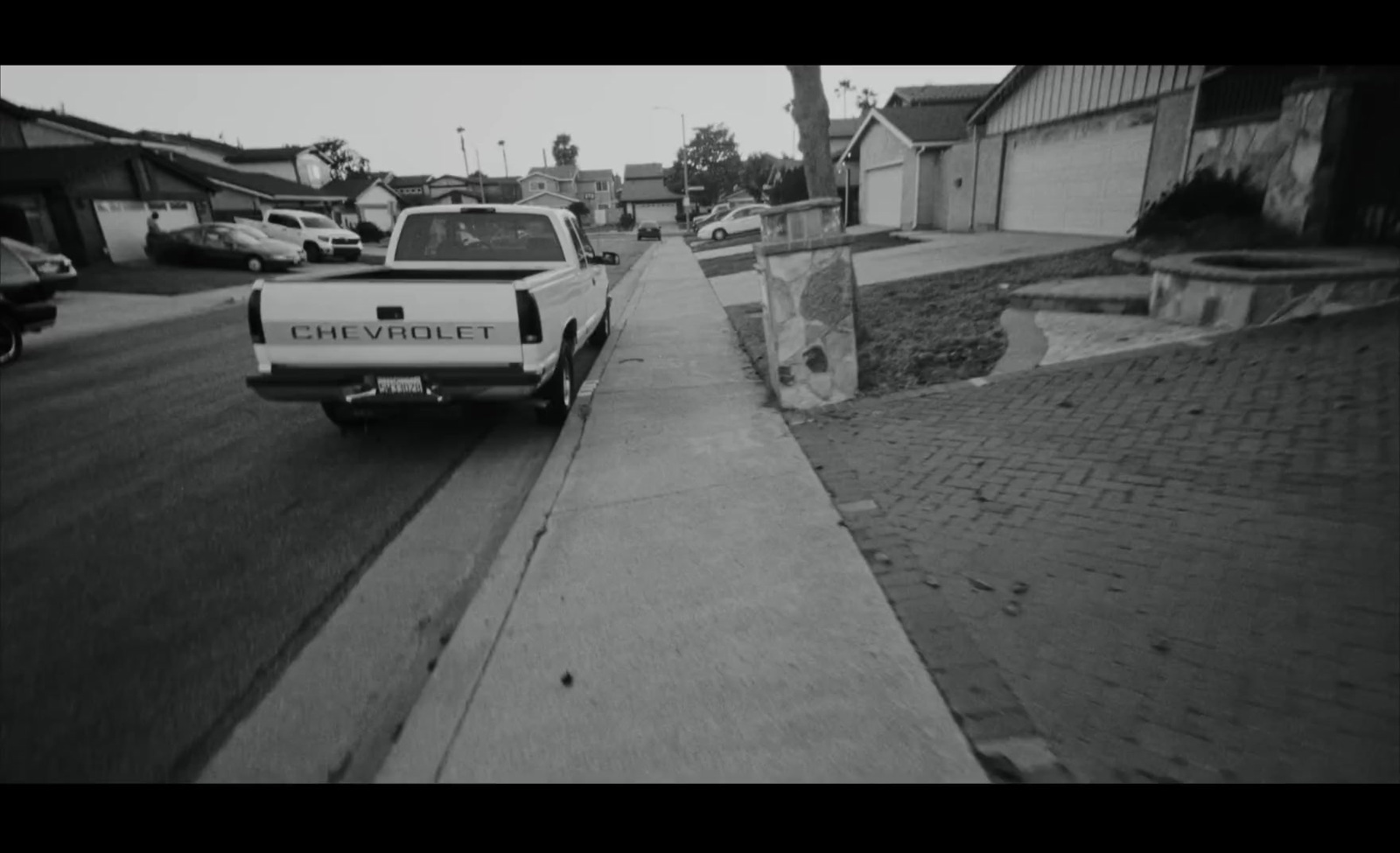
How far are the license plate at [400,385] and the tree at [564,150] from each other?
438 feet

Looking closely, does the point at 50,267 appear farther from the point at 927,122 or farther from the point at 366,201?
the point at 366,201

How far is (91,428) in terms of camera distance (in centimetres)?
584

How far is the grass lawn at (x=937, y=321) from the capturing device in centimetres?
611

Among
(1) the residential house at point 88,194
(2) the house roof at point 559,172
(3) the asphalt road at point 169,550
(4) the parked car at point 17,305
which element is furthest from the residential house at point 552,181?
(3) the asphalt road at point 169,550

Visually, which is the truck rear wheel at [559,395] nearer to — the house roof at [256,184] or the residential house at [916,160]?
the residential house at [916,160]

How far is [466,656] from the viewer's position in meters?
2.59

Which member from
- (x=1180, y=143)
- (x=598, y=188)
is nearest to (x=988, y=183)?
(x=1180, y=143)

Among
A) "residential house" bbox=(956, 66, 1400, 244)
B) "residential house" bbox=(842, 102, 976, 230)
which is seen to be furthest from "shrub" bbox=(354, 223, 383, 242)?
"residential house" bbox=(956, 66, 1400, 244)

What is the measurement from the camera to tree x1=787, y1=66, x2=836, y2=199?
27.0 feet

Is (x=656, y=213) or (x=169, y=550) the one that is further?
(x=656, y=213)

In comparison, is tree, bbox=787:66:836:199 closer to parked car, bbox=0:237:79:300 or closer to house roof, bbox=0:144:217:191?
parked car, bbox=0:237:79:300

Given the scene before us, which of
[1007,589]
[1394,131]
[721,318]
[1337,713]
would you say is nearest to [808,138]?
[721,318]

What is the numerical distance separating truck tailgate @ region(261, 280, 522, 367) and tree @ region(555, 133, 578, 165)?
13342 centimetres

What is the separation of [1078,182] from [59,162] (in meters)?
33.0
